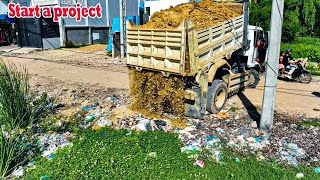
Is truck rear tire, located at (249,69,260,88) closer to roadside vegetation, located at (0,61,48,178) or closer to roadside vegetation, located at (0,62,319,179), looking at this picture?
roadside vegetation, located at (0,62,319,179)

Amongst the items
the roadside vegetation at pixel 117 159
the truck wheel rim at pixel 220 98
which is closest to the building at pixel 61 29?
the roadside vegetation at pixel 117 159

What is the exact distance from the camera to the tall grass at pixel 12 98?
5.49 m

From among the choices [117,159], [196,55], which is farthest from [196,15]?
[117,159]

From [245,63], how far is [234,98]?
48.0 inches

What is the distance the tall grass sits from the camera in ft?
18.0

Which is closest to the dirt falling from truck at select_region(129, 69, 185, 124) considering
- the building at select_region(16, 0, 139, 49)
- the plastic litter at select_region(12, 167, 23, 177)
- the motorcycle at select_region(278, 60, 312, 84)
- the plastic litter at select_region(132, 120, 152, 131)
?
the plastic litter at select_region(132, 120, 152, 131)

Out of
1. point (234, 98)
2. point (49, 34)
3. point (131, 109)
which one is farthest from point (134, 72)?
point (49, 34)

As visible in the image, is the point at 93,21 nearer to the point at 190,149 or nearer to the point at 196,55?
the point at 196,55

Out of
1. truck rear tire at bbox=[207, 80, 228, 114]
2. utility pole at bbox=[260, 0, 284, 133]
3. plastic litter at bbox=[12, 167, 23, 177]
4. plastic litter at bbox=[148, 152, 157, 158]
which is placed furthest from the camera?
truck rear tire at bbox=[207, 80, 228, 114]

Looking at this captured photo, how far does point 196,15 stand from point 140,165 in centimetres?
382

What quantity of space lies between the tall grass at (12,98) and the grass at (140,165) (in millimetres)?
1558

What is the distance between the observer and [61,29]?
2144cm

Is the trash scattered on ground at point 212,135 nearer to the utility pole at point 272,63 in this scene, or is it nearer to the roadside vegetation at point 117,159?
the roadside vegetation at point 117,159

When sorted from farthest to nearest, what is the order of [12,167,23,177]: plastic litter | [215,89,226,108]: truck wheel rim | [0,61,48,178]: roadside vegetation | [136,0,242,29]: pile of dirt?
[215,89,226,108]: truck wheel rim < [136,0,242,29]: pile of dirt < [0,61,48,178]: roadside vegetation < [12,167,23,177]: plastic litter
